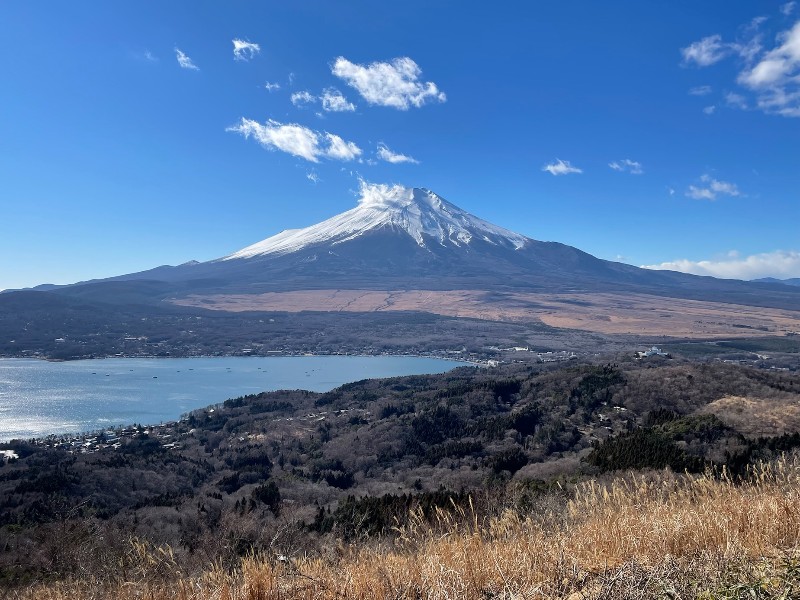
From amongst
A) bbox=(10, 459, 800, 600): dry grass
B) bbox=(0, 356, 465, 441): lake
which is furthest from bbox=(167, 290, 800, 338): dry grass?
bbox=(10, 459, 800, 600): dry grass

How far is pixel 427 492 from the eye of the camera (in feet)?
50.0

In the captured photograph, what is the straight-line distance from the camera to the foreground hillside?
236 cm

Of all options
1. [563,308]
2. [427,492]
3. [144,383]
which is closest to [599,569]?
[427,492]

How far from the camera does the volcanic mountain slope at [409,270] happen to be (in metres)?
130

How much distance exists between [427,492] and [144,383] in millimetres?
46120

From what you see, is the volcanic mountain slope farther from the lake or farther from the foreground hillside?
the foreground hillside

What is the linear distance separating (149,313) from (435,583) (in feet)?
360

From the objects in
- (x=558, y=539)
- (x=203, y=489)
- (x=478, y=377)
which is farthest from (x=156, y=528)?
(x=478, y=377)

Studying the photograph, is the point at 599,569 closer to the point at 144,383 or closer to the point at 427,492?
the point at 427,492

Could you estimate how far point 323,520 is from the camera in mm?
12164

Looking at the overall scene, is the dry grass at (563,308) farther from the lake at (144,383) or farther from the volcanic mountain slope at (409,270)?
the lake at (144,383)

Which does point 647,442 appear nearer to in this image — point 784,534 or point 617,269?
point 784,534

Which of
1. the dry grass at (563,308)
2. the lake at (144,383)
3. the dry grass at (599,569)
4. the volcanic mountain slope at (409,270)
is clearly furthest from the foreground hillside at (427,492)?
the volcanic mountain slope at (409,270)

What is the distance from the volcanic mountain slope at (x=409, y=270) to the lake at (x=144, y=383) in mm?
57258
